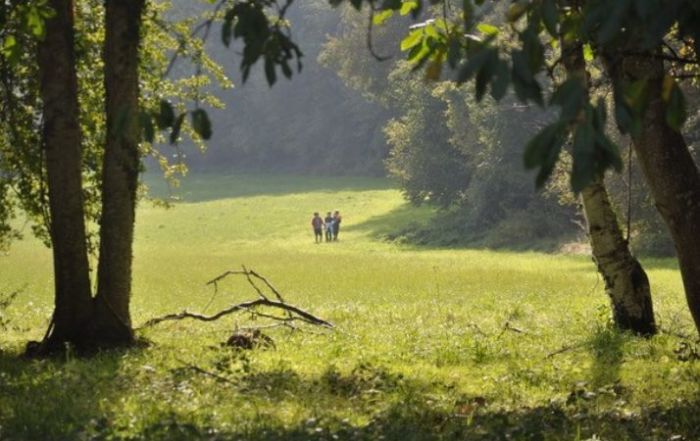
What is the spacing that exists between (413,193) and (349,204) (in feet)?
51.7

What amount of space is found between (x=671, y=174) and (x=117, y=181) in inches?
266

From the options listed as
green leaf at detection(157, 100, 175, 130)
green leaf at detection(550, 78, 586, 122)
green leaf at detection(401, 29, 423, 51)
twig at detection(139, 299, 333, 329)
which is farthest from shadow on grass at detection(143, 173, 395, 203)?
green leaf at detection(550, 78, 586, 122)

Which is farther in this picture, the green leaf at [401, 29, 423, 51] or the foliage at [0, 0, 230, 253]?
the foliage at [0, 0, 230, 253]

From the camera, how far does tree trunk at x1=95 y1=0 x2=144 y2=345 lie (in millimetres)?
12914

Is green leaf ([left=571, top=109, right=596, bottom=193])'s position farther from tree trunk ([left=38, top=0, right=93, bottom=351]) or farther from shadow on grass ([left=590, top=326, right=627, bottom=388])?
tree trunk ([left=38, top=0, right=93, bottom=351])

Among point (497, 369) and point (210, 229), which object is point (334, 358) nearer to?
point (497, 369)

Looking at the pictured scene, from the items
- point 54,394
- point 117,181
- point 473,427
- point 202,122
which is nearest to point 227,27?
point 202,122

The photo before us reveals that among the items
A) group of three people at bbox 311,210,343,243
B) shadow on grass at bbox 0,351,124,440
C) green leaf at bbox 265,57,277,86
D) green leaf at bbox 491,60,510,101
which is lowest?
group of three people at bbox 311,210,343,243

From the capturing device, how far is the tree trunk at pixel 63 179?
1266 centimetres

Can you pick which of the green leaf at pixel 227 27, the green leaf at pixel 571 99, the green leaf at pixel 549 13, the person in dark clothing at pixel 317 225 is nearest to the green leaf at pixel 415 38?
the green leaf at pixel 227 27

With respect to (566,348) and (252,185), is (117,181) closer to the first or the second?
(566,348)

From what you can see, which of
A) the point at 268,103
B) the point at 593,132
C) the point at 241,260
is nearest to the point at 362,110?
the point at 268,103

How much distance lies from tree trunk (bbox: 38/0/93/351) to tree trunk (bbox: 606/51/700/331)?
668 centimetres

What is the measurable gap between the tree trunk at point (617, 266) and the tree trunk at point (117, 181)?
19.2 feet
